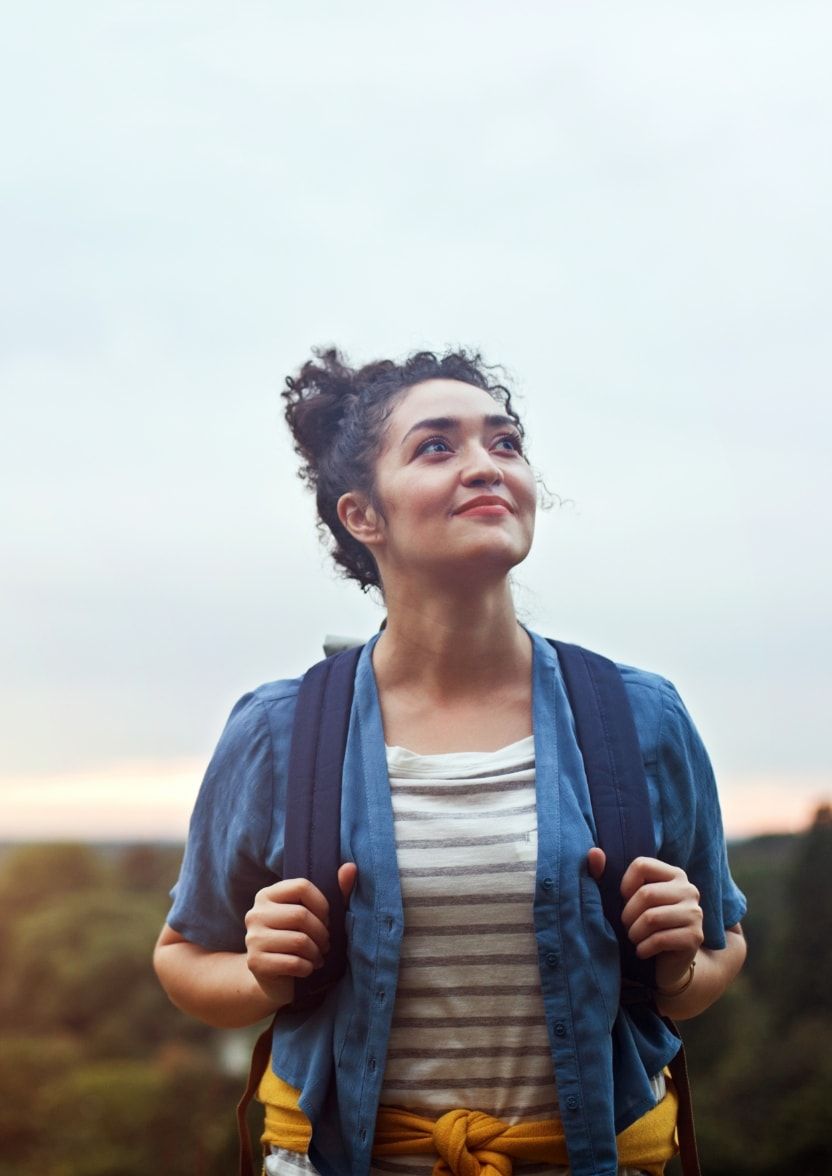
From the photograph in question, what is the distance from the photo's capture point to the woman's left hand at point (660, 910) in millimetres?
1342

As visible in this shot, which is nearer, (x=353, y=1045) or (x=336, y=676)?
(x=353, y=1045)

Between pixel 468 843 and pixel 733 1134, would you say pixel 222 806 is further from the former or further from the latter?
pixel 733 1134

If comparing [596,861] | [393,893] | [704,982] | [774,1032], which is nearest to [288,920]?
[393,893]

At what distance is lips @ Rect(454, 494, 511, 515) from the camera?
1.52 meters

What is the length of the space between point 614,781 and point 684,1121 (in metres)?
0.44

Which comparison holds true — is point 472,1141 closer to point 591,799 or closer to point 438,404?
point 591,799

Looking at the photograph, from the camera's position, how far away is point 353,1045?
139 centimetres

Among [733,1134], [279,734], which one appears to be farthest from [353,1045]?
[733,1134]

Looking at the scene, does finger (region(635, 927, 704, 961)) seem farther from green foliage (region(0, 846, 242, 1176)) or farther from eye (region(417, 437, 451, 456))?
green foliage (region(0, 846, 242, 1176))

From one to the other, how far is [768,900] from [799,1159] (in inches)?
29.7

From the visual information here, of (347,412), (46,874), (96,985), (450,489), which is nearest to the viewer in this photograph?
(450,489)

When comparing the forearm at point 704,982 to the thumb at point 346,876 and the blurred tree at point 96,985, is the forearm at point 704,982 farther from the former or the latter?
the blurred tree at point 96,985

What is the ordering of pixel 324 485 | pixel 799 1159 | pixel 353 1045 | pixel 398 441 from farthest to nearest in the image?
pixel 799 1159, pixel 324 485, pixel 398 441, pixel 353 1045

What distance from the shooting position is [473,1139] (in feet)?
4.40
